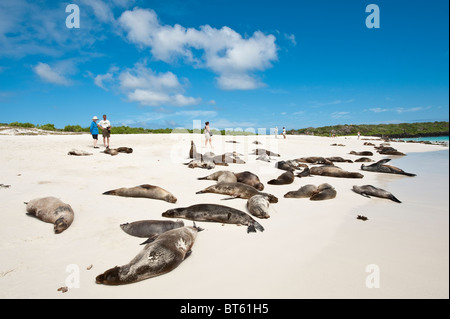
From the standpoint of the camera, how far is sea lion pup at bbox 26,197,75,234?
12.9 feet

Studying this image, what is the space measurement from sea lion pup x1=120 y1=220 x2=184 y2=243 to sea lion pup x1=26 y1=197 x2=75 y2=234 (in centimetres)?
93

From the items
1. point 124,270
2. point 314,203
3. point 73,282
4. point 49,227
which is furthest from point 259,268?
point 49,227

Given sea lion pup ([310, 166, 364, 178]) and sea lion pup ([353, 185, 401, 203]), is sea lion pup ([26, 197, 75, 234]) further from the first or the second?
sea lion pup ([310, 166, 364, 178])

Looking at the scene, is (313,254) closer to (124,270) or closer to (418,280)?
(418,280)

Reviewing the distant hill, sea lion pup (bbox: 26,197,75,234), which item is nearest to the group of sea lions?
sea lion pup (bbox: 26,197,75,234)

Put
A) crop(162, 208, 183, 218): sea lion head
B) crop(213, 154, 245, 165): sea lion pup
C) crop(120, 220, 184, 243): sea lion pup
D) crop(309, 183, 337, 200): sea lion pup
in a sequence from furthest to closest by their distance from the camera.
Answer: crop(213, 154, 245, 165): sea lion pup < crop(309, 183, 337, 200): sea lion pup < crop(162, 208, 183, 218): sea lion head < crop(120, 220, 184, 243): sea lion pup

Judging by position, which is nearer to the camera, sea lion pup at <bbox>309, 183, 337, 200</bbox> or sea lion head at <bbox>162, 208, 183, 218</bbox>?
sea lion head at <bbox>162, 208, 183, 218</bbox>

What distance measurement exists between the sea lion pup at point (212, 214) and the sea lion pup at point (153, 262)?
115 cm

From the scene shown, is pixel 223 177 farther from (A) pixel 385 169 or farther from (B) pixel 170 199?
(A) pixel 385 169

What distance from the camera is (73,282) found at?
Answer: 8.68ft

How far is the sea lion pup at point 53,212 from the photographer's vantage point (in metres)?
3.92

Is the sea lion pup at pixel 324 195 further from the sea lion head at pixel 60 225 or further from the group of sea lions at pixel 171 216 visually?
the sea lion head at pixel 60 225

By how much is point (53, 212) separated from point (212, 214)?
9.22ft
